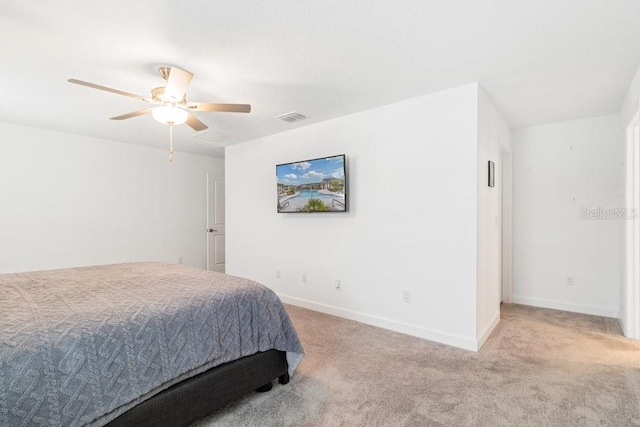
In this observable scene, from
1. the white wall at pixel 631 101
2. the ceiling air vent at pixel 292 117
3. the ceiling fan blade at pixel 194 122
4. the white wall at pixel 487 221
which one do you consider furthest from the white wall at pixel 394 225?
the ceiling fan blade at pixel 194 122

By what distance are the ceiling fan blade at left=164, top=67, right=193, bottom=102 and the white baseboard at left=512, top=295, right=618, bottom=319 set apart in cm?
445

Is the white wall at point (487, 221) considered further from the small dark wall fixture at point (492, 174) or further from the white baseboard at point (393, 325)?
the white baseboard at point (393, 325)

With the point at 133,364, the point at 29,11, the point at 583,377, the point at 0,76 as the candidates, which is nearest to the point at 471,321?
the point at 583,377

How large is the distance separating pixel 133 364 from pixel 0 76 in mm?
2664

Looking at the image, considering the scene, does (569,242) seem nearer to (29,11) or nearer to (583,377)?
(583,377)

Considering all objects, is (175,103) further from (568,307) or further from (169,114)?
(568,307)

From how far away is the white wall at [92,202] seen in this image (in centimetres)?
390

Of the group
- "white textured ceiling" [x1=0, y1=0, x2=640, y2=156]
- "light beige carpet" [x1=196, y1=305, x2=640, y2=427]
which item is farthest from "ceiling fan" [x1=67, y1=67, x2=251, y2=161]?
"light beige carpet" [x1=196, y1=305, x2=640, y2=427]

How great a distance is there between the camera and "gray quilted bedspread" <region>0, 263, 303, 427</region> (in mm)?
1236

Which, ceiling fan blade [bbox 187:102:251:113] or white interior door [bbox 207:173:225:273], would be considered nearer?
ceiling fan blade [bbox 187:102:251:113]

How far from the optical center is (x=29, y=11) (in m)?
1.76

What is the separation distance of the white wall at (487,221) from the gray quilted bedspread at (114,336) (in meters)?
1.76

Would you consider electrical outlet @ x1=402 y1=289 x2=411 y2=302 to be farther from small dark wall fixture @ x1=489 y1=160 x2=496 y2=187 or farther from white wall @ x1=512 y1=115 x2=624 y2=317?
white wall @ x1=512 y1=115 x2=624 y2=317

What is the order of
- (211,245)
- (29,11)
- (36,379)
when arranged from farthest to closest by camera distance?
(211,245) < (29,11) < (36,379)
